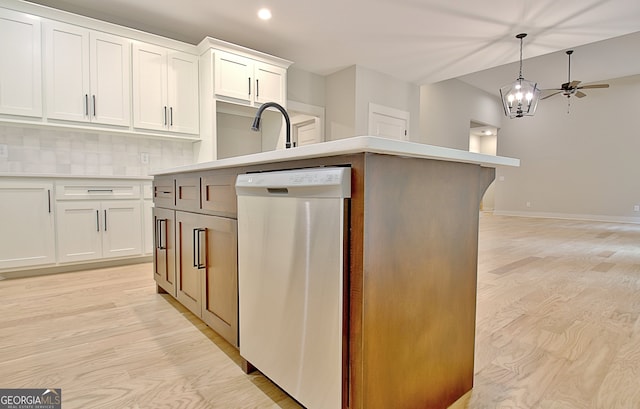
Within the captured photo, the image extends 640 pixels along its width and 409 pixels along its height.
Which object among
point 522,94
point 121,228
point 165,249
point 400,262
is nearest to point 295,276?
point 400,262

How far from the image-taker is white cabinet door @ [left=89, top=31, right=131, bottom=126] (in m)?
2.93

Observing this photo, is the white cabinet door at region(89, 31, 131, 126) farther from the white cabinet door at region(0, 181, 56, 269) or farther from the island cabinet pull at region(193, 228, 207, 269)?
the island cabinet pull at region(193, 228, 207, 269)

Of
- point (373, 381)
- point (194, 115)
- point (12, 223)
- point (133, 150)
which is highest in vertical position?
point (194, 115)

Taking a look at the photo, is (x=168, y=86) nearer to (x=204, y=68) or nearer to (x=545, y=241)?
(x=204, y=68)

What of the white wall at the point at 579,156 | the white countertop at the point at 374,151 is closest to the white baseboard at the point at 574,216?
the white wall at the point at 579,156

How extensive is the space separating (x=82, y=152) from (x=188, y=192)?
7.19ft

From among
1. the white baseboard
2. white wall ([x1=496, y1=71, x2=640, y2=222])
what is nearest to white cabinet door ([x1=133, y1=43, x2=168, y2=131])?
white wall ([x1=496, y1=71, x2=640, y2=222])

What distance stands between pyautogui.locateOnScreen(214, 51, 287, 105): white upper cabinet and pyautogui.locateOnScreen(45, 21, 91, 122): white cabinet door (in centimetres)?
115

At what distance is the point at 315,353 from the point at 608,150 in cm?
939

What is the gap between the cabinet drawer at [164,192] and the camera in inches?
75.4


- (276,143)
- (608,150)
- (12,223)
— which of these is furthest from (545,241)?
(12,223)

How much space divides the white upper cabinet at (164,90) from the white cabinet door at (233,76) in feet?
0.96

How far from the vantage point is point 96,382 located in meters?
1.21

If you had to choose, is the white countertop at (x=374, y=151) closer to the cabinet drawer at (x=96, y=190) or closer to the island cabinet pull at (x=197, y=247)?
the island cabinet pull at (x=197, y=247)
